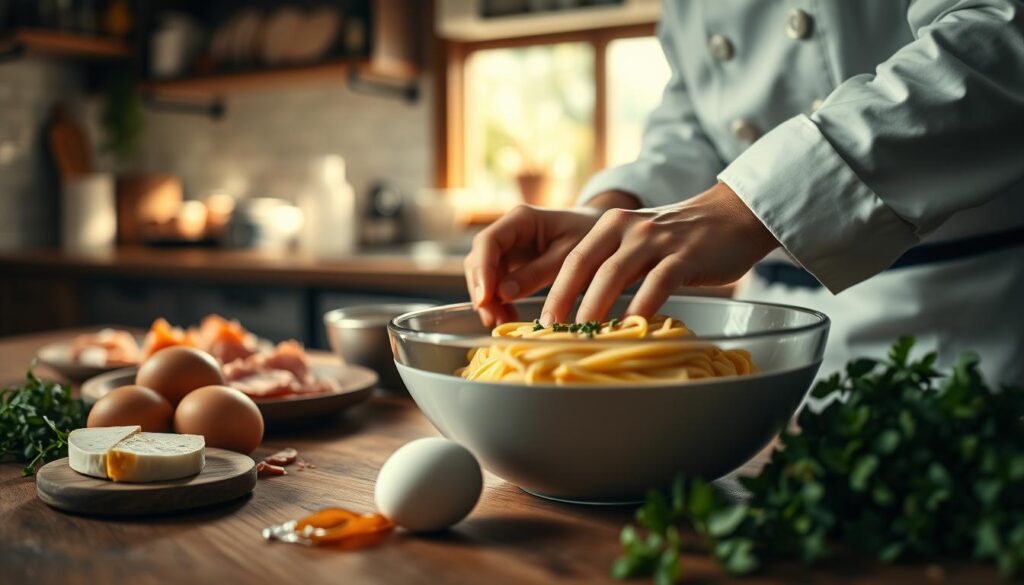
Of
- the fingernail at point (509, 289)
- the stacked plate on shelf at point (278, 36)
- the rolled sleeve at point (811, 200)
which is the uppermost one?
the stacked plate on shelf at point (278, 36)

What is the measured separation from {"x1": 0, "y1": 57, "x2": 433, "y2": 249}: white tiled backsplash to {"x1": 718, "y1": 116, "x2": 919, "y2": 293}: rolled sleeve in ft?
9.28

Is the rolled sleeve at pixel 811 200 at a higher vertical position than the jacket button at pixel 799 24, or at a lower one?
lower

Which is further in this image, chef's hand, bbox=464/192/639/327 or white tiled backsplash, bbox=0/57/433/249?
white tiled backsplash, bbox=0/57/433/249

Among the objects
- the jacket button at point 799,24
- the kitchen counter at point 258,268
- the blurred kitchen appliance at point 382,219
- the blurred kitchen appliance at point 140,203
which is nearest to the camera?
the jacket button at point 799,24

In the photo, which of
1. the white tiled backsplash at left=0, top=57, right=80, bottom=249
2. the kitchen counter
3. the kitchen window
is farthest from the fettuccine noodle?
the white tiled backsplash at left=0, top=57, right=80, bottom=249

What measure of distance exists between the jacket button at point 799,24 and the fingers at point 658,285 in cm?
55

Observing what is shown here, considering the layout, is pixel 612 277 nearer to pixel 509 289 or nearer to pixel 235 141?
pixel 509 289

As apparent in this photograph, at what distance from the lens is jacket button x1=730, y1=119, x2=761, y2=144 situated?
128 cm

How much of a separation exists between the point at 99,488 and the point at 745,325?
1.82 feet

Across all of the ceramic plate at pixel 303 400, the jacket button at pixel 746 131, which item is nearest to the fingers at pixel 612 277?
the ceramic plate at pixel 303 400

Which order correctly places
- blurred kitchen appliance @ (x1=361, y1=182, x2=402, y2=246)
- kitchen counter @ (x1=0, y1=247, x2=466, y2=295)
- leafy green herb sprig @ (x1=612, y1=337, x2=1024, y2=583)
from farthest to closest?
blurred kitchen appliance @ (x1=361, y1=182, x2=402, y2=246) < kitchen counter @ (x1=0, y1=247, x2=466, y2=295) < leafy green herb sprig @ (x1=612, y1=337, x2=1024, y2=583)

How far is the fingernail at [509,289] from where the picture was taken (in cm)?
92

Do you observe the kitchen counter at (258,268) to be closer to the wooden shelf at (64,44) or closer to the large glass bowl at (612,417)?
the wooden shelf at (64,44)

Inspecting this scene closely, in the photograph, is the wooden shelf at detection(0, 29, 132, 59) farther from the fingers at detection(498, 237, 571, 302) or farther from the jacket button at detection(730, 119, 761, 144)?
the fingers at detection(498, 237, 571, 302)
